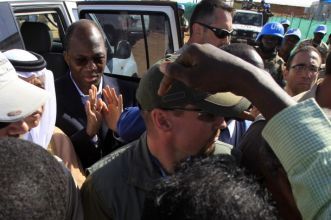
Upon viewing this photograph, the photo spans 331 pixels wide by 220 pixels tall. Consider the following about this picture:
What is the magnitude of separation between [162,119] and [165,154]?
15 cm

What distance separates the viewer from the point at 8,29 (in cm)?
302

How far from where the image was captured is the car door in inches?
133

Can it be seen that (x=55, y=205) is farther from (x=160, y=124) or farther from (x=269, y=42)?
(x=269, y=42)

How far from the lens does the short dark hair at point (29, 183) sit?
3.06ft

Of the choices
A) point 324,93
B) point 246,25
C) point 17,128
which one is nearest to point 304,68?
point 324,93

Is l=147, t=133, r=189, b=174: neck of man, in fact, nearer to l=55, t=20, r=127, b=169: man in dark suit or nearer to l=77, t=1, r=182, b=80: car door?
l=55, t=20, r=127, b=169: man in dark suit

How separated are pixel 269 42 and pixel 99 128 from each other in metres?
4.32

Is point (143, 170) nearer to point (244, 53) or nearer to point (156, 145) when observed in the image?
point (156, 145)

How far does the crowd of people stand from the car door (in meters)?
0.78

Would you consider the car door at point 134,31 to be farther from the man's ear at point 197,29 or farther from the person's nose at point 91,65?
the person's nose at point 91,65

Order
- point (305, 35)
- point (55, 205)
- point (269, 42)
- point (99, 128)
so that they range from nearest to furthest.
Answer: point (55, 205)
point (99, 128)
point (269, 42)
point (305, 35)

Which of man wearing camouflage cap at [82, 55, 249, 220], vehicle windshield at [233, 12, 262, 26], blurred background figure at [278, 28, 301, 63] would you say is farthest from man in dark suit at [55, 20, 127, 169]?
vehicle windshield at [233, 12, 262, 26]

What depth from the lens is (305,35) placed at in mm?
25422

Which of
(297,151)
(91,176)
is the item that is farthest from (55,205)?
(297,151)
